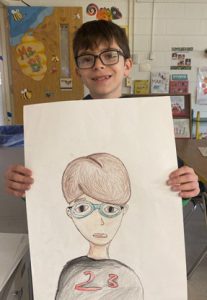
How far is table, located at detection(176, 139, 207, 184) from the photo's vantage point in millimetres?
1372

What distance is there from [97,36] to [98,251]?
0.64m

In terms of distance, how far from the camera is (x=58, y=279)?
633 mm

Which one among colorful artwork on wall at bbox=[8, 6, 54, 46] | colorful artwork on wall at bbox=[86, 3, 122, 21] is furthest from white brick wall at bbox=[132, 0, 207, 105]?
colorful artwork on wall at bbox=[8, 6, 54, 46]

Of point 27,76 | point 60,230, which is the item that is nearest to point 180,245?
point 60,230

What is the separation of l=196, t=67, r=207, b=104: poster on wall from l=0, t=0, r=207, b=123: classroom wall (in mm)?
66

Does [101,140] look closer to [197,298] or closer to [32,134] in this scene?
[32,134]

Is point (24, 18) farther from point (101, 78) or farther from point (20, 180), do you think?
point (20, 180)

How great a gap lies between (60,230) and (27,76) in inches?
124

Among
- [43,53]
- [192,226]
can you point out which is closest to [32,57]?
[43,53]

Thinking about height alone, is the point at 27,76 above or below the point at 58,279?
above

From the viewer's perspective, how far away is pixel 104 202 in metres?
0.64

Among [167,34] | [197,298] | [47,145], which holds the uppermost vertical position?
[167,34]

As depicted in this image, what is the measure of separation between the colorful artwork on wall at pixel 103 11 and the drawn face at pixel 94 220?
321 cm

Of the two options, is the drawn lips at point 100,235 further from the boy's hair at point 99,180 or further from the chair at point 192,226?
the chair at point 192,226
